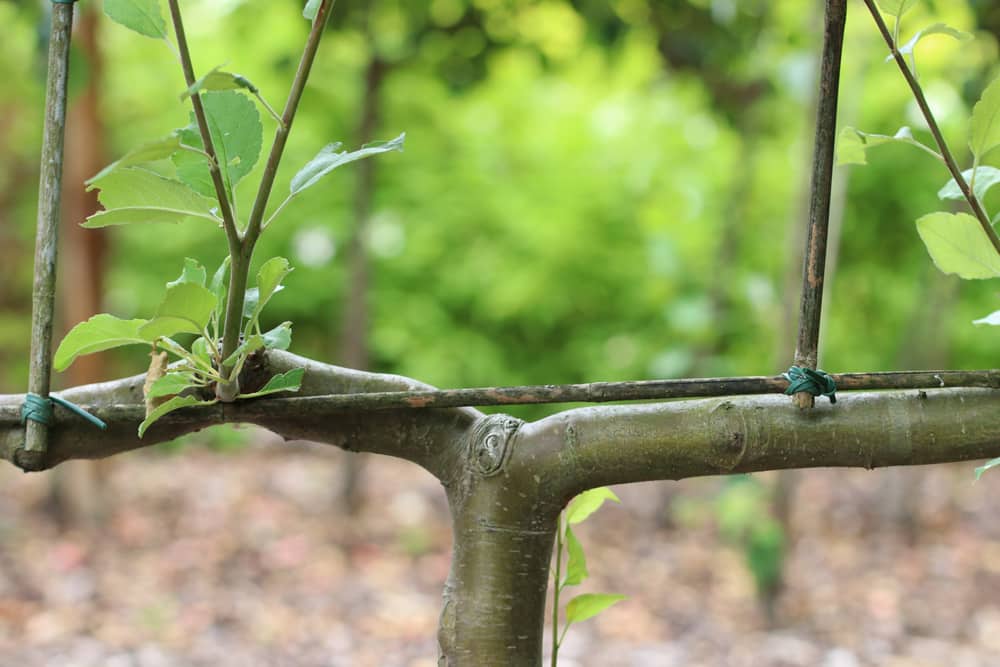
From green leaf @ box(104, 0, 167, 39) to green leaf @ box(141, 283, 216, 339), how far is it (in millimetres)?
137

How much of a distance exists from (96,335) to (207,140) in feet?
0.41

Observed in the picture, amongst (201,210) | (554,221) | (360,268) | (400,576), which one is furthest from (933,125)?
(554,221)

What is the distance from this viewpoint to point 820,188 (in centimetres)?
52

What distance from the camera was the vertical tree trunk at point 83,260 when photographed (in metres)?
2.53

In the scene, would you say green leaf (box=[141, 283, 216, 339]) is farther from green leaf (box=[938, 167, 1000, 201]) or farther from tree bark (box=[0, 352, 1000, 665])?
green leaf (box=[938, 167, 1000, 201])

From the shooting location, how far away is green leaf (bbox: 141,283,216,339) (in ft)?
1.48

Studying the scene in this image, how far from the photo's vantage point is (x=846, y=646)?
2.04m

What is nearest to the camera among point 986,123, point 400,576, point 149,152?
point 149,152

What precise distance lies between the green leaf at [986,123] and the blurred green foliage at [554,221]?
7.23 feet

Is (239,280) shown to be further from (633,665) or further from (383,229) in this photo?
(383,229)

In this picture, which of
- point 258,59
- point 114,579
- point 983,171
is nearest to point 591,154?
point 258,59

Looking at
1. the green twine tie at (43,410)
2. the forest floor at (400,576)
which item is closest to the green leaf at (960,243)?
the green twine tie at (43,410)

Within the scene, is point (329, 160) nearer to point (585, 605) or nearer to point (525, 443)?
point (525, 443)

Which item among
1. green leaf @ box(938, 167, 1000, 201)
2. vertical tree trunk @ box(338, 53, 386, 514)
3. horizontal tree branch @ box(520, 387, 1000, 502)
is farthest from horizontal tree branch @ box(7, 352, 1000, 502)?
vertical tree trunk @ box(338, 53, 386, 514)
